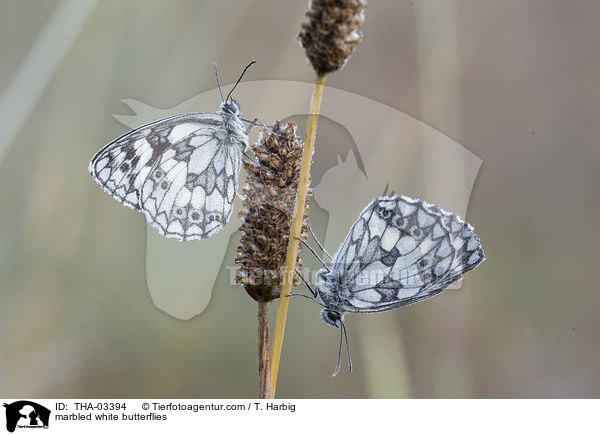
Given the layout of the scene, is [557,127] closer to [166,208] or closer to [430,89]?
[430,89]

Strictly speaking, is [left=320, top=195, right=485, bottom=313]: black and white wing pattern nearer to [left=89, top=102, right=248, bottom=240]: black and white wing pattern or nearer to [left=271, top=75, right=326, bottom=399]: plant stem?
[left=271, top=75, right=326, bottom=399]: plant stem

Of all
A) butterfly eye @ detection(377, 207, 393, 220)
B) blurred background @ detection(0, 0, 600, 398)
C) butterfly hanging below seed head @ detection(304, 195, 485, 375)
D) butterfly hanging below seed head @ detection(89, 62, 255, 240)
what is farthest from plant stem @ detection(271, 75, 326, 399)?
blurred background @ detection(0, 0, 600, 398)

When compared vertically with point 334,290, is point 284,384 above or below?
above

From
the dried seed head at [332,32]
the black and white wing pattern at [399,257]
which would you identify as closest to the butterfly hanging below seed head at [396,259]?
the black and white wing pattern at [399,257]

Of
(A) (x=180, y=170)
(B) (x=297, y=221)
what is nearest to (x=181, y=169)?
(A) (x=180, y=170)

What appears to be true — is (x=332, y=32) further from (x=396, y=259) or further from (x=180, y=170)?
(x=180, y=170)
